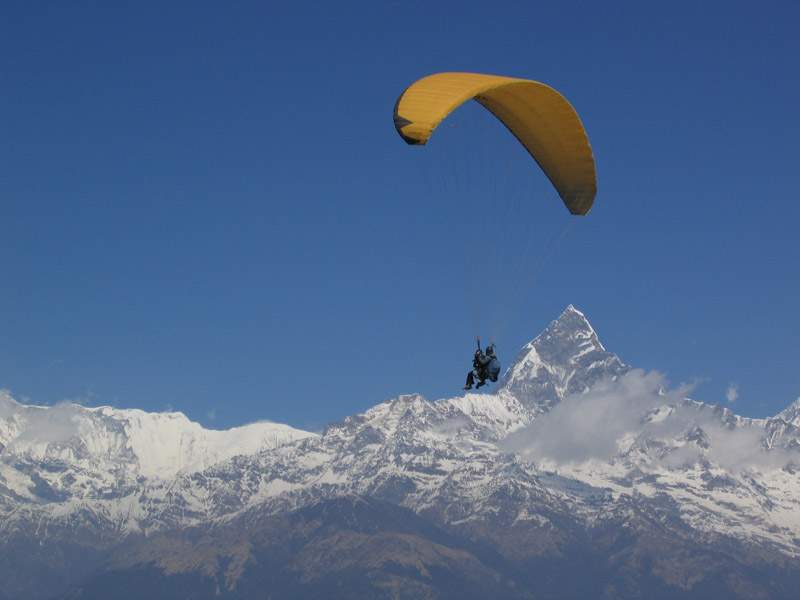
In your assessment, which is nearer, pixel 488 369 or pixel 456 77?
pixel 456 77

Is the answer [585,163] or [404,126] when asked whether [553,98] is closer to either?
[585,163]

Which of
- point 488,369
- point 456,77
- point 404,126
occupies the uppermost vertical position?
point 456,77

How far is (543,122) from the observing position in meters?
60.6

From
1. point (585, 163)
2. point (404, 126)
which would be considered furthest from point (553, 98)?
point (404, 126)

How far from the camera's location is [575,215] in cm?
6275

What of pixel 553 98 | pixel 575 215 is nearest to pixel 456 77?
pixel 553 98

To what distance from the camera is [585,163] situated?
6144cm

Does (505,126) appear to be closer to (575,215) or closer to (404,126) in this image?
(575,215)

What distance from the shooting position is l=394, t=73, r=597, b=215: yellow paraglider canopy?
178 feet

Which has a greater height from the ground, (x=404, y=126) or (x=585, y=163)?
(x=585, y=163)

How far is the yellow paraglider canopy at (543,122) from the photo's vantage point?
178 ft

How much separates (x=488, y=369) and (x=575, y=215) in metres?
8.91

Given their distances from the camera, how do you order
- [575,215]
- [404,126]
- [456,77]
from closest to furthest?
[404,126] < [456,77] < [575,215]

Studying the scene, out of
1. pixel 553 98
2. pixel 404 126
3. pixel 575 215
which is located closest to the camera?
pixel 404 126
